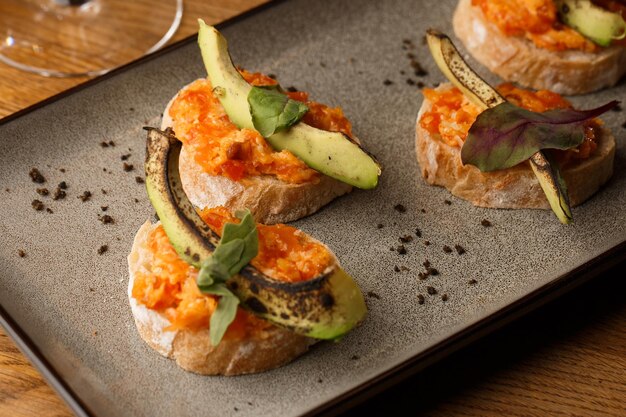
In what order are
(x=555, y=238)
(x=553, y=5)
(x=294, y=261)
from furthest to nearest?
(x=553, y=5)
(x=555, y=238)
(x=294, y=261)

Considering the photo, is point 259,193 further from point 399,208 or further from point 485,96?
point 485,96

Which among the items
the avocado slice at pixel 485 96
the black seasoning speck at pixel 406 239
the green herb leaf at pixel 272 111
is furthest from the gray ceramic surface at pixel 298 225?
the green herb leaf at pixel 272 111

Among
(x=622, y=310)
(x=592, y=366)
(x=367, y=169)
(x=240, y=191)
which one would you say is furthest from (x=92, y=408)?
(x=622, y=310)

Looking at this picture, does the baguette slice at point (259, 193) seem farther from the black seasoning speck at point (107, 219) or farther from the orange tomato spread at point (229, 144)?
the black seasoning speck at point (107, 219)

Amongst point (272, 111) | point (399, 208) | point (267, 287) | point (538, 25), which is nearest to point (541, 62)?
point (538, 25)

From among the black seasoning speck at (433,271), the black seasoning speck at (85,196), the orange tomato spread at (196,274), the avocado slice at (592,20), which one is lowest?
the black seasoning speck at (433,271)

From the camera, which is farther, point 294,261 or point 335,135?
point 335,135

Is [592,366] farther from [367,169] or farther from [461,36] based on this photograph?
[461,36]

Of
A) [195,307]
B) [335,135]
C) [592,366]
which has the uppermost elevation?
[335,135]

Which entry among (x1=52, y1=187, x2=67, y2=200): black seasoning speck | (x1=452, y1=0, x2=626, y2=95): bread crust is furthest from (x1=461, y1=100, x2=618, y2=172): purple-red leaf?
(x1=52, y1=187, x2=67, y2=200): black seasoning speck
